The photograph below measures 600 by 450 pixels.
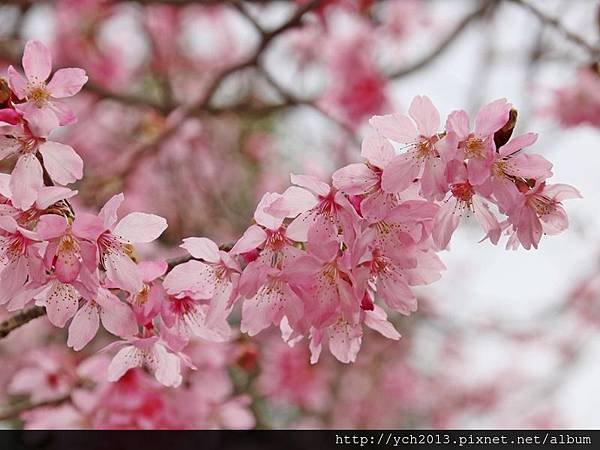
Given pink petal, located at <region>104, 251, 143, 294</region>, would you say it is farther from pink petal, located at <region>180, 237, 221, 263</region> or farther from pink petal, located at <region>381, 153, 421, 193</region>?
pink petal, located at <region>381, 153, 421, 193</region>

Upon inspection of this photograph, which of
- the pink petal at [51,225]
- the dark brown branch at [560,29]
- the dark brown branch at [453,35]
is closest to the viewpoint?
the pink petal at [51,225]

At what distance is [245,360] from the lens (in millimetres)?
1506

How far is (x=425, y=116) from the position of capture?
81 centimetres

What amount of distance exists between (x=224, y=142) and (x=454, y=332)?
5.16 feet

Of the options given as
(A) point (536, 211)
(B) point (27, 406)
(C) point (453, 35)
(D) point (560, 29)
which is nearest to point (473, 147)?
(A) point (536, 211)

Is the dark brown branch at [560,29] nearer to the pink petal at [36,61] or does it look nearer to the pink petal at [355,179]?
the pink petal at [355,179]

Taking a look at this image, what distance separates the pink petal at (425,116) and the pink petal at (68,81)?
14.7 inches

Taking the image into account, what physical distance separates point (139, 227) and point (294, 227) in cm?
18

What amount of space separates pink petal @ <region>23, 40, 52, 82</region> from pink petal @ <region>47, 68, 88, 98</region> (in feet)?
0.05

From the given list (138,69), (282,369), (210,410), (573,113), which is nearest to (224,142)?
(138,69)

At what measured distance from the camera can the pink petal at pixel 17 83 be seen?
0.77 m

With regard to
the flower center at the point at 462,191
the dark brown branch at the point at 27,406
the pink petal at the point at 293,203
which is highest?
the flower center at the point at 462,191

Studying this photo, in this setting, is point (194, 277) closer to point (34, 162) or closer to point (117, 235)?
point (117, 235)

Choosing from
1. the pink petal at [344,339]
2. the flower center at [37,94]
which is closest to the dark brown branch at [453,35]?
the pink petal at [344,339]
